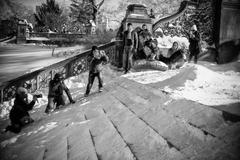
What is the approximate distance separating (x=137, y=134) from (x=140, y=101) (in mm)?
1374

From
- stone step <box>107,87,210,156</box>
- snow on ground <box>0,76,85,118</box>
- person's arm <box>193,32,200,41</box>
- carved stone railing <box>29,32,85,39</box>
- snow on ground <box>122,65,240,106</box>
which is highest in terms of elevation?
carved stone railing <box>29,32,85,39</box>

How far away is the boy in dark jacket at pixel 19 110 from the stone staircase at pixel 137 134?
26cm

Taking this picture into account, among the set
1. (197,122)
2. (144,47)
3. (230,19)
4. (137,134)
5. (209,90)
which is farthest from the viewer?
(144,47)

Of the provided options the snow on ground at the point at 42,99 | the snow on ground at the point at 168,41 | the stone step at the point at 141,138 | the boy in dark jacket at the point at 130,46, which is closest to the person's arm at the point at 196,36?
the snow on ground at the point at 168,41

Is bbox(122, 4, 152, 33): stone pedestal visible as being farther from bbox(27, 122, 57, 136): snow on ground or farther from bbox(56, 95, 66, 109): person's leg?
bbox(27, 122, 57, 136): snow on ground

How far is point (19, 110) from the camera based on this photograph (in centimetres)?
444

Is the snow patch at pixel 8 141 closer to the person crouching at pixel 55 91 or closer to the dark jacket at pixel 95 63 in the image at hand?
the person crouching at pixel 55 91

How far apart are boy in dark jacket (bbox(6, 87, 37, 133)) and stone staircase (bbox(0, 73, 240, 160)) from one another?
26cm

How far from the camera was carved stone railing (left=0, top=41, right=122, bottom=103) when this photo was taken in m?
6.82

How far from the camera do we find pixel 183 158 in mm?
1862

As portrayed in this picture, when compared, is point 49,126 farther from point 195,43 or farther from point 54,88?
point 195,43

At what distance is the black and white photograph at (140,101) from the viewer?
2.25 m

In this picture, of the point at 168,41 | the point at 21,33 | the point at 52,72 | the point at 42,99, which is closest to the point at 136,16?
the point at 168,41

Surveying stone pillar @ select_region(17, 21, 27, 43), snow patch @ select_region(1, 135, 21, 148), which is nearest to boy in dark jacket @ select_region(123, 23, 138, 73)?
snow patch @ select_region(1, 135, 21, 148)
